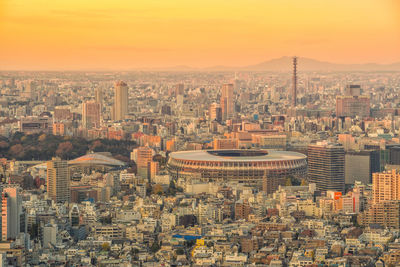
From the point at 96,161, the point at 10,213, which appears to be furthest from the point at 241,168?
the point at 10,213

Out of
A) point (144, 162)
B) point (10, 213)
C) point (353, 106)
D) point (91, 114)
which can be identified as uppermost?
point (353, 106)

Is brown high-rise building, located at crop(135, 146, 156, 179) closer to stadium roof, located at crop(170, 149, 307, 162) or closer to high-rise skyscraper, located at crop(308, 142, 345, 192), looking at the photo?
stadium roof, located at crop(170, 149, 307, 162)

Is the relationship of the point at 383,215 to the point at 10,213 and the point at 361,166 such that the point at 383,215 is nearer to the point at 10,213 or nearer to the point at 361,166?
the point at 10,213

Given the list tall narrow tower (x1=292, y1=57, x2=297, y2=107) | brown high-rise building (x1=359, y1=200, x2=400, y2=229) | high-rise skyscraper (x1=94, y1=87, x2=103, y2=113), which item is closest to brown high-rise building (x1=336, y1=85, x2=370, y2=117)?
tall narrow tower (x1=292, y1=57, x2=297, y2=107)

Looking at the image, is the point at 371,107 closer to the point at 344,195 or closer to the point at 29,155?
the point at 29,155

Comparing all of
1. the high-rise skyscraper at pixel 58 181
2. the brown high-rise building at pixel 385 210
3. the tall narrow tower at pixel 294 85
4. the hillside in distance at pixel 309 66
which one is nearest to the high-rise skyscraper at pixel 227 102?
the hillside in distance at pixel 309 66

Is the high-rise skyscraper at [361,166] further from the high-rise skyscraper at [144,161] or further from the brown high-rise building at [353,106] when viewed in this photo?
the brown high-rise building at [353,106]
